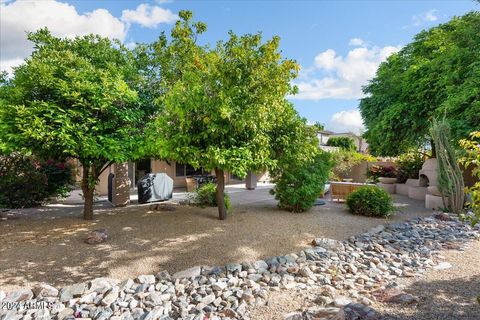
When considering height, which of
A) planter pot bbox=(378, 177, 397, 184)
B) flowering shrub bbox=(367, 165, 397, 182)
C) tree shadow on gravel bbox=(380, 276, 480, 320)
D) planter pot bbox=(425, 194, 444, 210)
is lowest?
tree shadow on gravel bbox=(380, 276, 480, 320)

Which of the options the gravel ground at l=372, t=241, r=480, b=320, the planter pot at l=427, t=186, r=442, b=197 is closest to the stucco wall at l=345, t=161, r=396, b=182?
the planter pot at l=427, t=186, r=442, b=197

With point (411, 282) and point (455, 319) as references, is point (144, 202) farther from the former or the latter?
point (455, 319)

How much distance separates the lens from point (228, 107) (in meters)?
5.60

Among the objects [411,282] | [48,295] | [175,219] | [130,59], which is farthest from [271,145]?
[48,295]

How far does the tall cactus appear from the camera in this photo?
875 cm

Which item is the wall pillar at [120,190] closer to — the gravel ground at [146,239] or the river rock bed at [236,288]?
the gravel ground at [146,239]

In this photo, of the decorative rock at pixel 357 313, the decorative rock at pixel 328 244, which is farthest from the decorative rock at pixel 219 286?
the decorative rock at pixel 328 244

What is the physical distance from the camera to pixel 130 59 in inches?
295

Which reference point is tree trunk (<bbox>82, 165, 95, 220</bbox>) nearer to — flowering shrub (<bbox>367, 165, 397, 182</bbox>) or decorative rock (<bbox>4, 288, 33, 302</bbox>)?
decorative rock (<bbox>4, 288, 33, 302</bbox>)

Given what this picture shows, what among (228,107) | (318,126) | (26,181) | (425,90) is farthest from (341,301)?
(425,90)

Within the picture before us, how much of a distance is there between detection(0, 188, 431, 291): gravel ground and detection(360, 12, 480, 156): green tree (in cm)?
435

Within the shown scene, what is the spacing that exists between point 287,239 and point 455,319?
10.4ft

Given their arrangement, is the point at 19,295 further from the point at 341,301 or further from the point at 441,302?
the point at 441,302

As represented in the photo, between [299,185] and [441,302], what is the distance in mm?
4910
